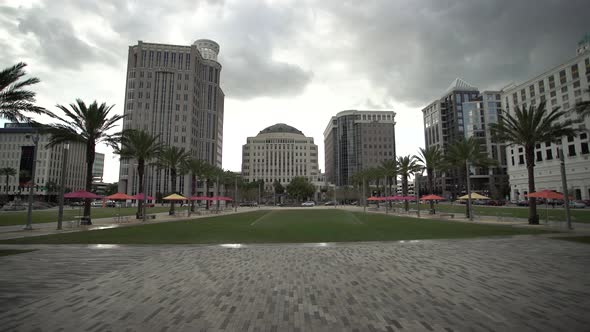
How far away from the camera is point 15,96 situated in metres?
18.7

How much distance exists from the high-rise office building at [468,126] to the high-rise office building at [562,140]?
26673 mm

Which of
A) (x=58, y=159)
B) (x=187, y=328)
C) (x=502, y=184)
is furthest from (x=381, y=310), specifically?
(x=58, y=159)

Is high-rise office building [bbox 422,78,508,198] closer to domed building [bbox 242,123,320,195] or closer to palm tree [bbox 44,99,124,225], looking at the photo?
domed building [bbox 242,123,320,195]

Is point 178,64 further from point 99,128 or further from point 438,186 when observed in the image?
point 438,186

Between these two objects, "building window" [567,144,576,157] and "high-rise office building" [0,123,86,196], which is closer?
"building window" [567,144,576,157]

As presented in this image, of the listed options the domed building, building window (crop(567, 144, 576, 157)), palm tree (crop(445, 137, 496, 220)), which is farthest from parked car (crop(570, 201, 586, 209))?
the domed building

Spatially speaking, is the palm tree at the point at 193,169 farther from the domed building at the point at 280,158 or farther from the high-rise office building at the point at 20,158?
the domed building at the point at 280,158

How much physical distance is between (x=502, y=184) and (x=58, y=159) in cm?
19685

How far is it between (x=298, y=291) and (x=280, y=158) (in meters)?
172

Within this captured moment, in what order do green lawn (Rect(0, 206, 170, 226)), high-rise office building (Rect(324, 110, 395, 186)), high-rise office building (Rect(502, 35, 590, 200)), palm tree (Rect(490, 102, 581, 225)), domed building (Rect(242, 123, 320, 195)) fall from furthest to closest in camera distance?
high-rise office building (Rect(324, 110, 395, 186)) < domed building (Rect(242, 123, 320, 195)) < high-rise office building (Rect(502, 35, 590, 200)) < green lawn (Rect(0, 206, 170, 226)) < palm tree (Rect(490, 102, 581, 225))

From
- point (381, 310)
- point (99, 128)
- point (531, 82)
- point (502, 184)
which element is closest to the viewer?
point (381, 310)

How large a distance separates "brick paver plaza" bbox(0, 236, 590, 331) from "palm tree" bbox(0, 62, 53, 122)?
38.8 ft

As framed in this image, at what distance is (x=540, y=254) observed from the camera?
11938mm

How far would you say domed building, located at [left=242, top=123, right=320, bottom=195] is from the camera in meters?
177
